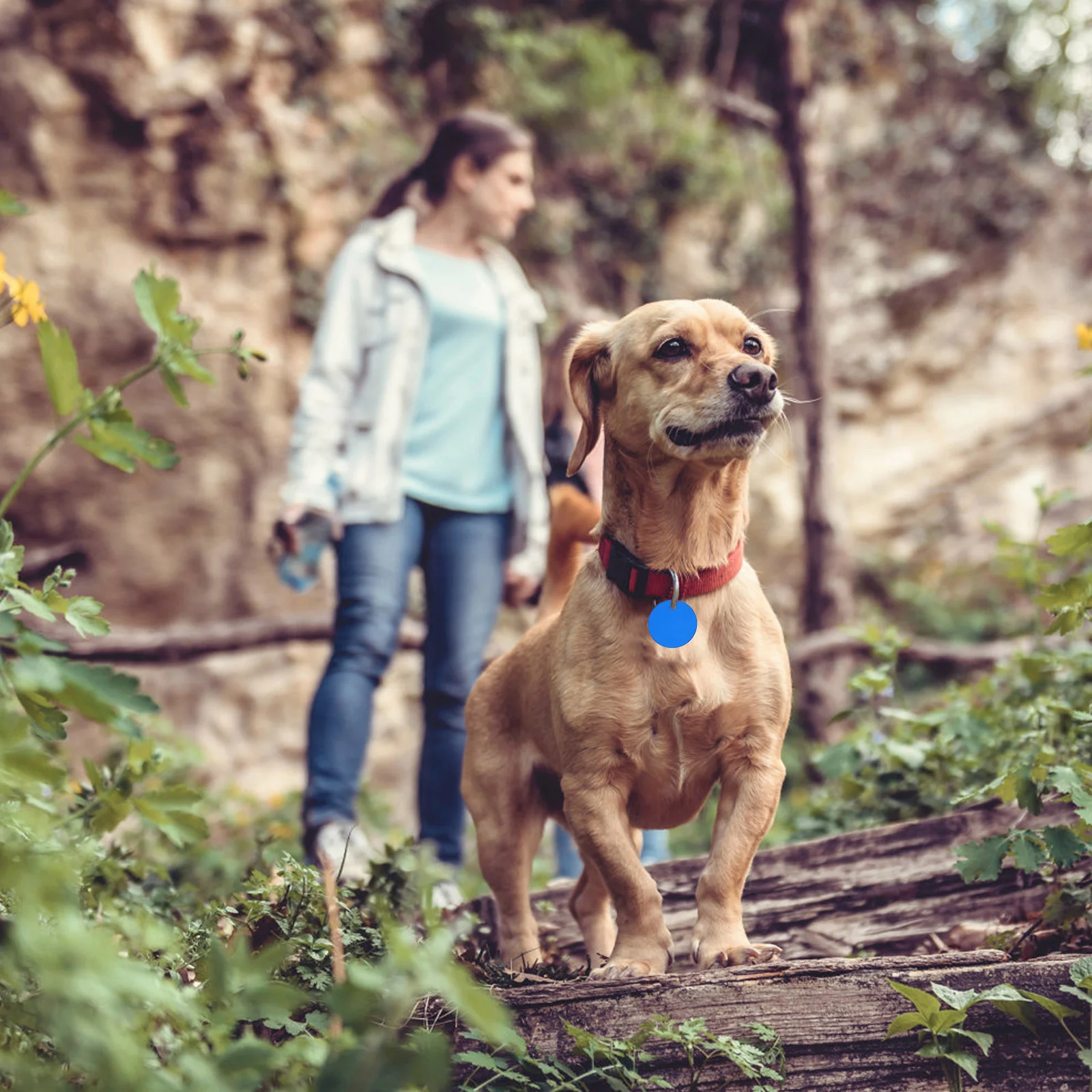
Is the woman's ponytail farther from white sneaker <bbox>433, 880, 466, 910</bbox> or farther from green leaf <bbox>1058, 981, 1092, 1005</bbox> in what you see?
green leaf <bbox>1058, 981, 1092, 1005</bbox>

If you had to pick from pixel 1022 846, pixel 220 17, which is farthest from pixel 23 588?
pixel 220 17

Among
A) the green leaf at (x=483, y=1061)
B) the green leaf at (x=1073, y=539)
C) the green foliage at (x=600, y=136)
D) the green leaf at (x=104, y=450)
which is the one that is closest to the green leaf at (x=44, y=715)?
the green leaf at (x=104, y=450)

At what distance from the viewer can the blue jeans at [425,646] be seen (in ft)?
11.2

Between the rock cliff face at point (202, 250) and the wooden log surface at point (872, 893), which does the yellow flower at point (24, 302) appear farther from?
the rock cliff face at point (202, 250)

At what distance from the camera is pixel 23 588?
1.62 m

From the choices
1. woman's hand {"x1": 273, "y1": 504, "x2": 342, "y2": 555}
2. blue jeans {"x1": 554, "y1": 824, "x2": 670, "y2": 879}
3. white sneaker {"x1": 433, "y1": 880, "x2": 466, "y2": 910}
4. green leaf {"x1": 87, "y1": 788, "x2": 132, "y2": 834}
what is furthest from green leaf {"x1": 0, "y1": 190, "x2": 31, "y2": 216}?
blue jeans {"x1": 554, "y1": 824, "x2": 670, "y2": 879}

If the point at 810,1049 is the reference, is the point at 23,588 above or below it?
above

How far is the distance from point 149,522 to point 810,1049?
22.3ft

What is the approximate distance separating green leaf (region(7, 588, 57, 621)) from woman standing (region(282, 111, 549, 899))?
1861 millimetres

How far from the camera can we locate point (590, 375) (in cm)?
257

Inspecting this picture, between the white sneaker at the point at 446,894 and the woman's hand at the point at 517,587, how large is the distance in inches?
46.1

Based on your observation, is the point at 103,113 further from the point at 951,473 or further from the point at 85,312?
the point at 951,473

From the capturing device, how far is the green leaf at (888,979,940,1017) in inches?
65.4

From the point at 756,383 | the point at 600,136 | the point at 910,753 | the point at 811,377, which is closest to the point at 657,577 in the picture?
the point at 756,383
